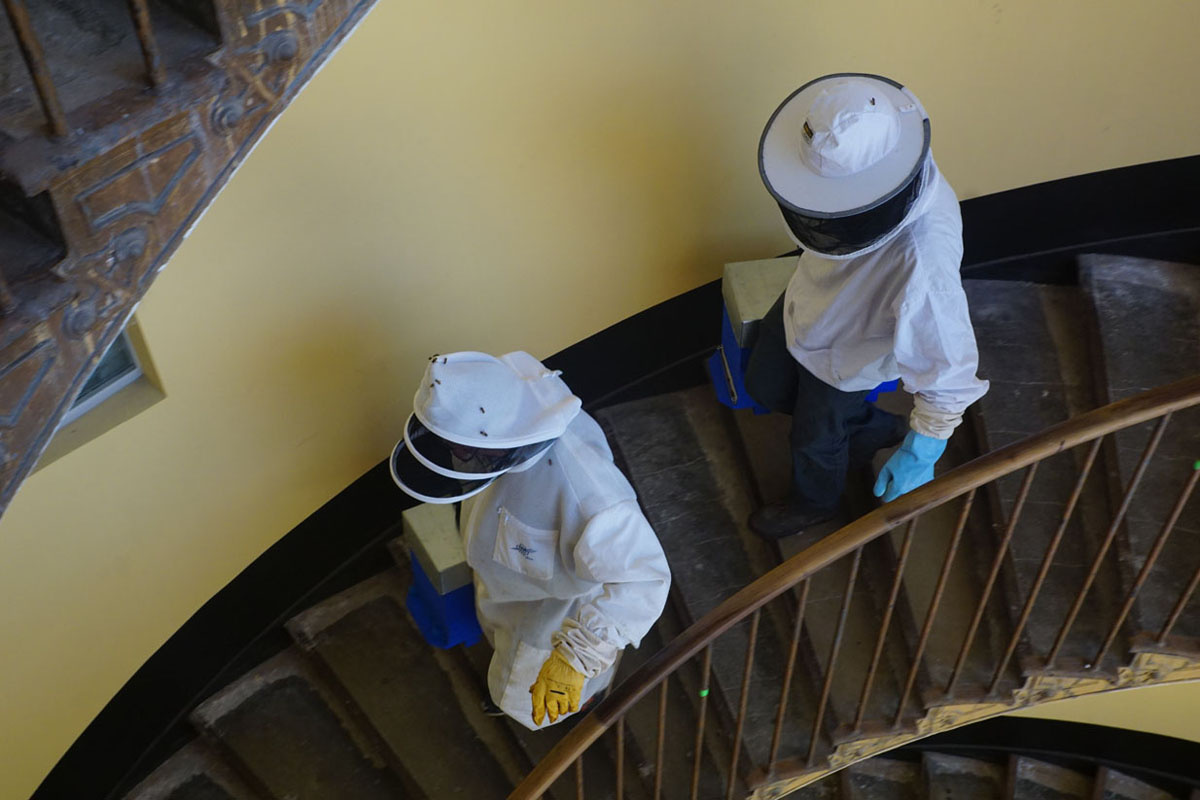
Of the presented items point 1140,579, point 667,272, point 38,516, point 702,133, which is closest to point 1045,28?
point 702,133

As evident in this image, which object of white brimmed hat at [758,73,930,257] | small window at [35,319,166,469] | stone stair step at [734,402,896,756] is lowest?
stone stair step at [734,402,896,756]

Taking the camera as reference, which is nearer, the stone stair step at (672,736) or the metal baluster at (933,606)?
the metal baluster at (933,606)

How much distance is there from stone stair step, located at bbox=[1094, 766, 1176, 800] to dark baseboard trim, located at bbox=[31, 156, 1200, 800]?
6.42ft

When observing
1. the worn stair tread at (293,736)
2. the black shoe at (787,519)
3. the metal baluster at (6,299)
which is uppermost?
the metal baluster at (6,299)

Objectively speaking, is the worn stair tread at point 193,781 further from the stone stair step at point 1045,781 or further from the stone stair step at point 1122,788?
the stone stair step at point 1122,788

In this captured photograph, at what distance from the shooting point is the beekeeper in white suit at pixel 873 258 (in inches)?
89.7

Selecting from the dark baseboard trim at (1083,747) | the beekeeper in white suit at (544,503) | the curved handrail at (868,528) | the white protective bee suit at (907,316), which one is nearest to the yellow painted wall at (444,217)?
the beekeeper in white suit at (544,503)

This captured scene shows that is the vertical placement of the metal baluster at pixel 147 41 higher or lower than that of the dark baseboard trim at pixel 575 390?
higher

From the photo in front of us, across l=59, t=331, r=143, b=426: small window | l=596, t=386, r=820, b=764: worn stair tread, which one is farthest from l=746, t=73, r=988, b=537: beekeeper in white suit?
l=59, t=331, r=143, b=426: small window

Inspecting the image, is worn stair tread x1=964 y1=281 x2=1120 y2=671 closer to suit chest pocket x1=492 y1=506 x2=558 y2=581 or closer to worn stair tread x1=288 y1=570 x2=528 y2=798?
suit chest pocket x1=492 y1=506 x2=558 y2=581

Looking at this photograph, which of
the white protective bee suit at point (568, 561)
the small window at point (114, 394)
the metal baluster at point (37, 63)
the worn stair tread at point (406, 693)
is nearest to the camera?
the metal baluster at point (37, 63)

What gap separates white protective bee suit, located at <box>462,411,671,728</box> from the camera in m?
2.41

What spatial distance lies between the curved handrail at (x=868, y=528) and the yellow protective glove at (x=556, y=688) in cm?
17

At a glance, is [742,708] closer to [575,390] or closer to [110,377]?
[575,390]
